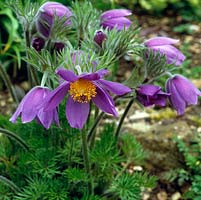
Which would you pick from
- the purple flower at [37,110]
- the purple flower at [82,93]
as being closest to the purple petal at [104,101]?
the purple flower at [82,93]

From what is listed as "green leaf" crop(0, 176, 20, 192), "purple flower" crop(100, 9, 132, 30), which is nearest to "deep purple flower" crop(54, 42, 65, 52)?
"purple flower" crop(100, 9, 132, 30)

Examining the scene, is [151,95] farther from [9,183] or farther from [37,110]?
[9,183]

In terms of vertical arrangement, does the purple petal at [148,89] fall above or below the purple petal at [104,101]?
below

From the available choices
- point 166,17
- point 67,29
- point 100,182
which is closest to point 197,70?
point 166,17

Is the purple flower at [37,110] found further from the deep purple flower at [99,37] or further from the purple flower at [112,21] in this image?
the purple flower at [112,21]

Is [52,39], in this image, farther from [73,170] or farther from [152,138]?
[152,138]

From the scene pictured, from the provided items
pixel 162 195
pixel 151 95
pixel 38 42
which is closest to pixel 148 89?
pixel 151 95

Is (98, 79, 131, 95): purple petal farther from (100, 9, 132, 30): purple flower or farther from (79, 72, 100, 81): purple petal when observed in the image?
(100, 9, 132, 30): purple flower
